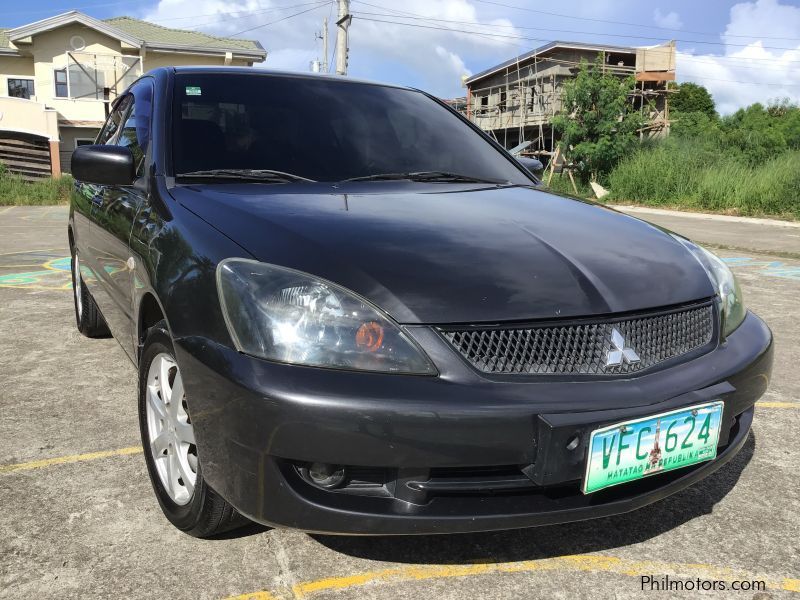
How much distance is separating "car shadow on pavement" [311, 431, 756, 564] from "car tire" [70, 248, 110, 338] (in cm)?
275

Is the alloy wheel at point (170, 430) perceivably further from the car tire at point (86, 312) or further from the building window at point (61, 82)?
the building window at point (61, 82)

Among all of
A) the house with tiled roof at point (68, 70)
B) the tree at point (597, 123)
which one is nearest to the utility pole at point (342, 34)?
the tree at point (597, 123)

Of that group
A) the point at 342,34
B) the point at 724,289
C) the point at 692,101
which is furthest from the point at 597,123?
the point at 692,101

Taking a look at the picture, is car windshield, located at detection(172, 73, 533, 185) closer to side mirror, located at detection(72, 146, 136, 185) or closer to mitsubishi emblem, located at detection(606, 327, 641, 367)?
side mirror, located at detection(72, 146, 136, 185)

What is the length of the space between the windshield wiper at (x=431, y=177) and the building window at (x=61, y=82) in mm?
26304

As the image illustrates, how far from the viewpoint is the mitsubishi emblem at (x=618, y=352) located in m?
1.78

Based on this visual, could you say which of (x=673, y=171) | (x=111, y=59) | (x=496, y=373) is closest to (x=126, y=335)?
(x=496, y=373)

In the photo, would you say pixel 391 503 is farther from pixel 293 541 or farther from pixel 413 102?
pixel 413 102

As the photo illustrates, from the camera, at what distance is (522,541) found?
6.93ft

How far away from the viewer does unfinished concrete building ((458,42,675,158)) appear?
34.2 metres

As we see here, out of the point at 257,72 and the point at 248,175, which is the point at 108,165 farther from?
the point at 257,72

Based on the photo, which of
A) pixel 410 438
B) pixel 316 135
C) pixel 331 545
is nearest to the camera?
pixel 410 438

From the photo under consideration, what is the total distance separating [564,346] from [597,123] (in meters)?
22.9

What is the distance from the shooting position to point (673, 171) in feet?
61.1
